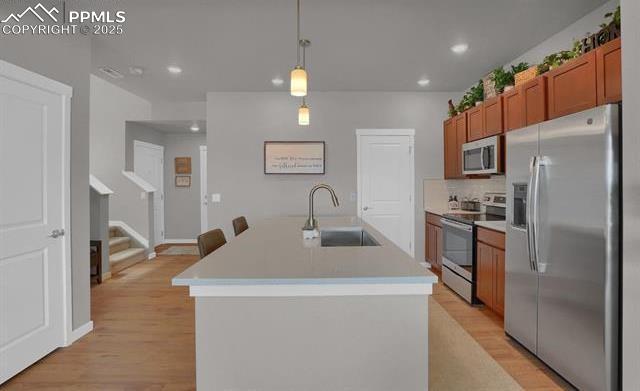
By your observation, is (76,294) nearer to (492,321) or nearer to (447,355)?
(447,355)

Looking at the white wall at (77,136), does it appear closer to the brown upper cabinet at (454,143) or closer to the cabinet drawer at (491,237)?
the cabinet drawer at (491,237)

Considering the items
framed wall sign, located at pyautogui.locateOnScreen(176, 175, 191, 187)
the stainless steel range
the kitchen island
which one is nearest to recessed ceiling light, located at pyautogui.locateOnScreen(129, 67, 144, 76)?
the kitchen island

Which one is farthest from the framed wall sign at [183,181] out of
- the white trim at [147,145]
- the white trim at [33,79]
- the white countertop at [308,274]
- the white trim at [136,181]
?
the white countertop at [308,274]

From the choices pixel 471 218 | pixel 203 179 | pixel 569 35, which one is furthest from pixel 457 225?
pixel 203 179

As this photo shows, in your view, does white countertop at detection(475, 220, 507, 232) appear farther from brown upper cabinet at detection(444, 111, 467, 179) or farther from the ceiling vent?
the ceiling vent

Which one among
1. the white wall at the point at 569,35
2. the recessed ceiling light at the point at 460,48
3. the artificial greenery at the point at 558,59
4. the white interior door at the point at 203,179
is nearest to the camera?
the artificial greenery at the point at 558,59

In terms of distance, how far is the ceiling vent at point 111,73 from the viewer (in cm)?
403

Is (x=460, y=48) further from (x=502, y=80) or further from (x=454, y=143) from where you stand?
(x=454, y=143)

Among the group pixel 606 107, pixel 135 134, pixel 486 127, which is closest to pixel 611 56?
pixel 606 107

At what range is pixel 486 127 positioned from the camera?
375 cm

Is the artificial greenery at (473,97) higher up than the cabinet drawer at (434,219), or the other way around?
the artificial greenery at (473,97)

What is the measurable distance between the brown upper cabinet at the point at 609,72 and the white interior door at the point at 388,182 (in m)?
2.93

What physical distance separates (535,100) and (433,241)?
2374mm

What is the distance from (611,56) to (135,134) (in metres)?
6.52
